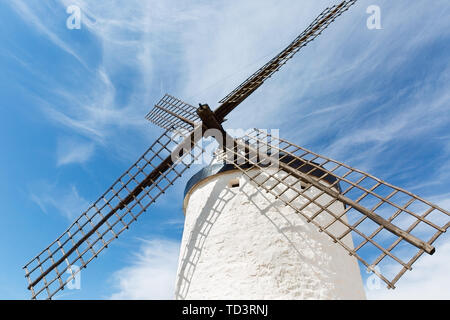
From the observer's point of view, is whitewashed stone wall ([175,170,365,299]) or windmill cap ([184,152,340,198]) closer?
whitewashed stone wall ([175,170,365,299])

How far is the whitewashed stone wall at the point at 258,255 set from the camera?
4723 mm

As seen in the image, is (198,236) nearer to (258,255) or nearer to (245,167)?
(258,255)

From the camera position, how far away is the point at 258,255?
5.05 m

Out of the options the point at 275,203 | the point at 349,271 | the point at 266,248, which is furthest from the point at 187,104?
the point at 349,271

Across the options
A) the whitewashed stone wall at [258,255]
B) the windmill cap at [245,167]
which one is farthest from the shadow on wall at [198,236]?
the windmill cap at [245,167]

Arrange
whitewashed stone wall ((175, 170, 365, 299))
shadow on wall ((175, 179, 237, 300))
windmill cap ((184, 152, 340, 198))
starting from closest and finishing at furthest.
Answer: whitewashed stone wall ((175, 170, 365, 299)) → shadow on wall ((175, 179, 237, 300)) → windmill cap ((184, 152, 340, 198))

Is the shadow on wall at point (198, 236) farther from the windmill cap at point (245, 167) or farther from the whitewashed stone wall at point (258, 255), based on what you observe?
the windmill cap at point (245, 167)

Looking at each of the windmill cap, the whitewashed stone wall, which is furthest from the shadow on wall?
the windmill cap

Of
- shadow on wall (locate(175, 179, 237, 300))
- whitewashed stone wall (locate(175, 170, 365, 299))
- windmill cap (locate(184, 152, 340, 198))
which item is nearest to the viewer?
whitewashed stone wall (locate(175, 170, 365, 299))

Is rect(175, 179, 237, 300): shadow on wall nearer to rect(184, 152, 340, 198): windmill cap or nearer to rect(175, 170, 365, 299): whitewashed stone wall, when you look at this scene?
rect(175, 170, 365, 299): whitewashed stone wall

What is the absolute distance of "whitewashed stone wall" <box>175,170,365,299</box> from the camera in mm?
4723

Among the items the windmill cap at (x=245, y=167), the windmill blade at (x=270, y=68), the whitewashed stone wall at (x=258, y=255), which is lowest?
the whitewashed stone wall at (x=258, y=255)

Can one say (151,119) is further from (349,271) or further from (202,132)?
(349,271)
